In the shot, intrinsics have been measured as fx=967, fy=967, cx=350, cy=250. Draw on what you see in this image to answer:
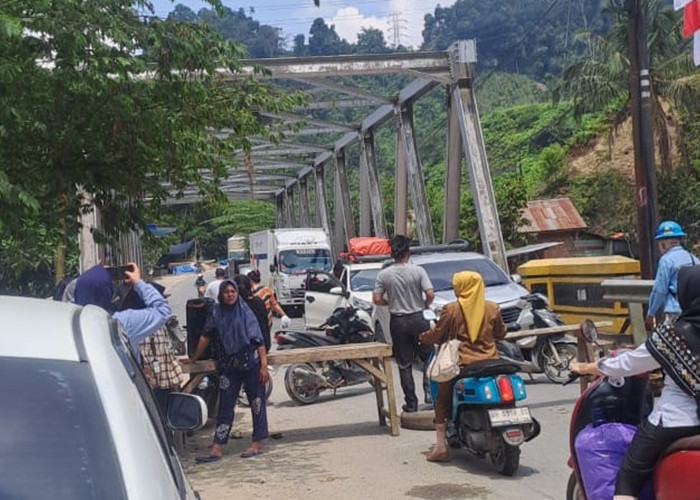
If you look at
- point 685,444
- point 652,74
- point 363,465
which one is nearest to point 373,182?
point 652,74

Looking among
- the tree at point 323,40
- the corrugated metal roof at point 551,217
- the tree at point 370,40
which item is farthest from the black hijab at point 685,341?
the tree at point 323,40

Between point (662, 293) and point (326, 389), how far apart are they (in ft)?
15.4

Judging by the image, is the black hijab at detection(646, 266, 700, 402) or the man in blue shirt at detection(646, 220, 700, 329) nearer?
the black hijab at detection(646, 266, 700, 402)

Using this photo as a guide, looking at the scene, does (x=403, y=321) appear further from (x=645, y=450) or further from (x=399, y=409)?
(x=645, y=450)

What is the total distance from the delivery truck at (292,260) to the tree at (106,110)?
22.4 meters

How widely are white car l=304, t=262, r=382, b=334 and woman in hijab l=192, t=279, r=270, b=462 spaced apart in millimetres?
8404

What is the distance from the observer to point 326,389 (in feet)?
39.8

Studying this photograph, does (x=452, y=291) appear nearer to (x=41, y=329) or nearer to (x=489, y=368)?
(x=489, y=368)

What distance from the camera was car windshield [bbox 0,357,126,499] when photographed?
2.14 metres

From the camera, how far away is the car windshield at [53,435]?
214cm

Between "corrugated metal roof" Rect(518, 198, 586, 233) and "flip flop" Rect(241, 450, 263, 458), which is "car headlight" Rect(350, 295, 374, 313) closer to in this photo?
"flip flop" Rect(241, 450, 263, 458)

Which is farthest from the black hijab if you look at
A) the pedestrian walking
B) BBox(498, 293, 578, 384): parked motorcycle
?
BBox(498, 293, 578, 384): parked motorcycle

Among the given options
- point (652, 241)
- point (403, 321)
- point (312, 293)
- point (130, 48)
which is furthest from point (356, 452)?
point (312, 293)

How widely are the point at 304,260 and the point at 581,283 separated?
19.2 m
